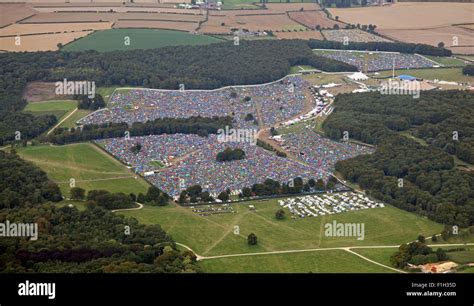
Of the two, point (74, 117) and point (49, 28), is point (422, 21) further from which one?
→ point (74, 117)

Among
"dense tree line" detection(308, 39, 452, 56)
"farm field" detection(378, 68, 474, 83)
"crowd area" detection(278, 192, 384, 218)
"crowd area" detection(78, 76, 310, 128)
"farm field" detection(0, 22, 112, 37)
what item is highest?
"farm field" detection(0, 22, 112, 37)

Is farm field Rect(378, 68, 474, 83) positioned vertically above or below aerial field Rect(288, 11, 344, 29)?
below

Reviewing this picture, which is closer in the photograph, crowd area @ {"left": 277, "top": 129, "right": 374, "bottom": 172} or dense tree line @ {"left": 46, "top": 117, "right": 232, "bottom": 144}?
crowd area @ {"left": 277, "top": 129, "right": 374, "bottom": 172}

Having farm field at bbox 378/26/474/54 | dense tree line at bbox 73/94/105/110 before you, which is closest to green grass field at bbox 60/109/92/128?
dense tree line at bbox 73/94/105/110

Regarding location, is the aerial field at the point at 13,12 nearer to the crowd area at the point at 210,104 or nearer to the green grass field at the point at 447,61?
the crowd area at the point at 210,104

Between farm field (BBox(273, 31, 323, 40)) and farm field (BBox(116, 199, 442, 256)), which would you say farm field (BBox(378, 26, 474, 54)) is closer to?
farm field (BBox(273, 31, 323, 40))
